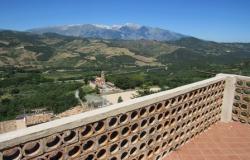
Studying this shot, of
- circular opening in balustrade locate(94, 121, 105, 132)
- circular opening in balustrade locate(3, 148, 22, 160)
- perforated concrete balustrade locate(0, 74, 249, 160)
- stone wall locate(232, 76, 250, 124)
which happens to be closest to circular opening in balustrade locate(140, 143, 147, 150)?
perforated concrete balustrade locate(0, 74, 249, 160)

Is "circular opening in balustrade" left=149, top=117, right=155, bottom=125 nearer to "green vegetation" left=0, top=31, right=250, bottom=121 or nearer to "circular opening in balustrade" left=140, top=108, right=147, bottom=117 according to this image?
"circular opening in balustrade" left=140, top=108, right=147, bottom=117

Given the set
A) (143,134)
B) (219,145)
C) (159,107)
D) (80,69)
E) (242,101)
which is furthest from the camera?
(80,69)

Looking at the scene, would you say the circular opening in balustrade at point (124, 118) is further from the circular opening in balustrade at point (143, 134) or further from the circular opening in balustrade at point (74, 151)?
the circular opening in balustrade at point (74, 151)

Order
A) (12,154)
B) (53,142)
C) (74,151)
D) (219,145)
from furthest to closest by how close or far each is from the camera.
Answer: (219,145) → (74,151) → (53,142) → (12,154)

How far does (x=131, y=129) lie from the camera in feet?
10.1

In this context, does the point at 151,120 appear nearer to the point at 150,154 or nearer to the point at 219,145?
the point at 150,154

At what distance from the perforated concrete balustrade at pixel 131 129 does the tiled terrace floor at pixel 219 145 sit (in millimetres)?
112

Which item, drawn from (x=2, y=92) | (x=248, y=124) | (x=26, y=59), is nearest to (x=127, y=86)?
(x=2, y=92)

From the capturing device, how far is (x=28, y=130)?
2.05 metres

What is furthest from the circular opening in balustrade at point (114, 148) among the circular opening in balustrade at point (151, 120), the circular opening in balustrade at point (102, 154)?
the circular opening in balustrade at point (151, 120)

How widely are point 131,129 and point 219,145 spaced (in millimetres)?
1801

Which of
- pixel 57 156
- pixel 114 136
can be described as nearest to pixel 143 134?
pixel 114 136

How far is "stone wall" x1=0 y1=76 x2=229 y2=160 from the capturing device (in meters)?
2.13

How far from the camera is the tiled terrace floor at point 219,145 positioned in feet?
12.5
